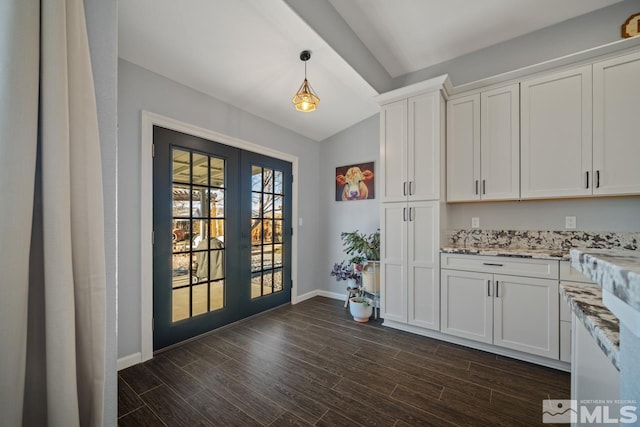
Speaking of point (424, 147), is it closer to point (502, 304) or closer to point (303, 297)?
point (502, 304)

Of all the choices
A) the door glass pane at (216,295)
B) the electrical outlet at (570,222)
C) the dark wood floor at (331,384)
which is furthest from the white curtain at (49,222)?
the electrical outlet at (570,222)

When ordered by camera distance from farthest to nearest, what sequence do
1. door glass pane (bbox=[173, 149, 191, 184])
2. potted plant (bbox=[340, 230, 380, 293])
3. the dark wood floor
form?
potted plant (bbox=[340, 230, 380, 293]) < door glass pane (bbox=[173, 149, 191, 184]) < the dark wood floor

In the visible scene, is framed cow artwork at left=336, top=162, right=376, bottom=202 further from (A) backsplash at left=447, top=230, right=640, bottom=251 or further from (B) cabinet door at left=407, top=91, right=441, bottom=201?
(A) backsplash at left=447, top=230, right=640, bottom=251

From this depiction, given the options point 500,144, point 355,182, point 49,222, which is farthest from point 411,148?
point 49,222

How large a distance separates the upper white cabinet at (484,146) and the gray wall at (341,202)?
1.05 meters

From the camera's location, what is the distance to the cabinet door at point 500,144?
237 cm

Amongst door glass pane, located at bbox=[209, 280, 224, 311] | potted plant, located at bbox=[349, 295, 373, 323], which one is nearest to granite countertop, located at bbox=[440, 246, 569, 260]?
Result: potted plant, located at bbox=[349, 295, 373, 323]

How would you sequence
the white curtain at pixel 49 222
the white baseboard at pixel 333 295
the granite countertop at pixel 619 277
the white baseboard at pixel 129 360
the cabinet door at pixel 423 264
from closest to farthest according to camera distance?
the granite countertop at pixel 619 277
the white curtain at pixel 49 222
the white baseboard at pixel 129 360
the cabinet door at pixel 423 264
the white baseboard at pixel 333 295

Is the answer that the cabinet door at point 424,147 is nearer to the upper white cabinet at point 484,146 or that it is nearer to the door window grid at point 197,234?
the upper white cabinet at point 484,146

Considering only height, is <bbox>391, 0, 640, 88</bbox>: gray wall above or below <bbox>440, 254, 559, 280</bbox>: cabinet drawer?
above

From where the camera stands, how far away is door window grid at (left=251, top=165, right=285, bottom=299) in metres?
3.12

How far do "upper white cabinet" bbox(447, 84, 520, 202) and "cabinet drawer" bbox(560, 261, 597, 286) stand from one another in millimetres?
682

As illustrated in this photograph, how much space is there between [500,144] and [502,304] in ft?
4.92

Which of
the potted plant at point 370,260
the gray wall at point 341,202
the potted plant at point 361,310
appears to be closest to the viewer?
the potted plant at point 361,310
